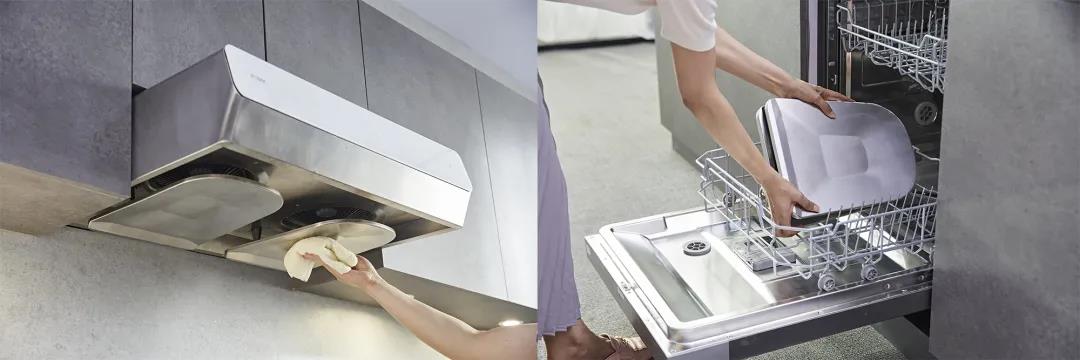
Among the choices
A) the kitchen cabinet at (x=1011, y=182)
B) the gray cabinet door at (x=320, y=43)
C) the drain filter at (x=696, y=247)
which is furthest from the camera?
the drain filter at (x=696, y=247)

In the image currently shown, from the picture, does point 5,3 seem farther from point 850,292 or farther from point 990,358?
point 990,358

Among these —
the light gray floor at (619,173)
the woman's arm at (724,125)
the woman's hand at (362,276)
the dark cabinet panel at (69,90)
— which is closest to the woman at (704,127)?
the woman's arm at (724,125)

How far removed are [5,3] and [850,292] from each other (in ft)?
3.37

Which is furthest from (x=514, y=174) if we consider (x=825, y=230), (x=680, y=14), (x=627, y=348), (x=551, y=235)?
(x=825, y=230)

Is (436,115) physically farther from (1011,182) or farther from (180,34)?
(1011,182)

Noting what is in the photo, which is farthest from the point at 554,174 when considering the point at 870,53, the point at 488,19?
the point at 870,53

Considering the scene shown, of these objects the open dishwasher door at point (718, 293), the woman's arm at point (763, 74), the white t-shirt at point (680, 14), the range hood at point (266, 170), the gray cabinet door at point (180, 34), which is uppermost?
the white t-shirt at point (680, 14)

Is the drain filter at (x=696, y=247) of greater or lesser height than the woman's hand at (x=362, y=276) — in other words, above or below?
below

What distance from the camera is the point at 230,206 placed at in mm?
539

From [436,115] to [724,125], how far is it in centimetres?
44

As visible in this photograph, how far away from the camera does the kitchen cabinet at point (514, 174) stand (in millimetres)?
729

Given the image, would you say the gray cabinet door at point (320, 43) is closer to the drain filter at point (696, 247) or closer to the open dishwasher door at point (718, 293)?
the open dishwasher door at point (718, 293)

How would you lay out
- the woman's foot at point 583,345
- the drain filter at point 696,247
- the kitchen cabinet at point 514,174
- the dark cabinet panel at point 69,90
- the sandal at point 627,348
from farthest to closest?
the drain filter at point 696,247 < the sandal at point 627,348 < the woman's foot at point 583,345 < the kitchen cabinet at point 514,174 < the dark cabinet panel at point 69,90

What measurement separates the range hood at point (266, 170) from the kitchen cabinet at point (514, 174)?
0.13 m
